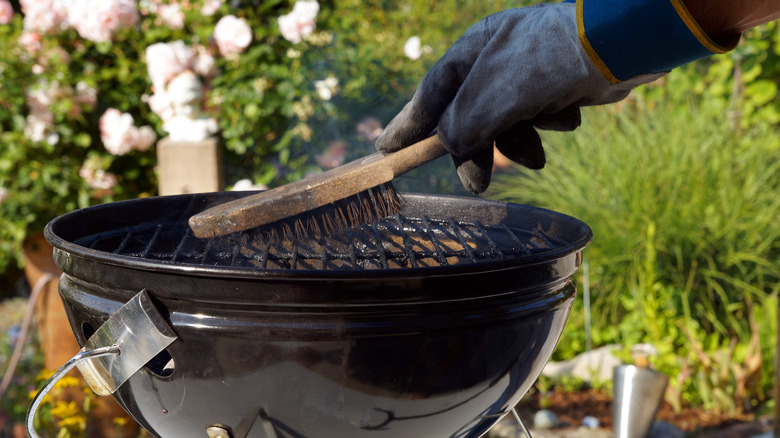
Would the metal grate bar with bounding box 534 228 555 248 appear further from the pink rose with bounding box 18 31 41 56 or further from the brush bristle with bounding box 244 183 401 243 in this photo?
the pink rose with bounding box 18 31 41 56

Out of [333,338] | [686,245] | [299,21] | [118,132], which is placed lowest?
[686,245]

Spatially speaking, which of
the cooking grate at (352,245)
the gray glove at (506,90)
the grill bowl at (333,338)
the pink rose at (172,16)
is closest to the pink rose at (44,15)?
the pink rose at (172,16)

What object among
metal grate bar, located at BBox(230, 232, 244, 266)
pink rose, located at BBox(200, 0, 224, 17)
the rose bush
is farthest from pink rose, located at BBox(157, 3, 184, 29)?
metal grate bar, located at BBox(230, 232, 244, 266)

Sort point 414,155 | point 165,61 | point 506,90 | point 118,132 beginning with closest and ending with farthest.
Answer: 1. point 506,90
2. point 414,155
3. point 165,61
4. point 118,132

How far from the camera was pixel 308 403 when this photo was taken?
3.80 ft

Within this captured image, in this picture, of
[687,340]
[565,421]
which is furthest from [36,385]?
[687,340]

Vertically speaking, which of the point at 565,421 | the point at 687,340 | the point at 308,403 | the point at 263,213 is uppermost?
the point at 263,213

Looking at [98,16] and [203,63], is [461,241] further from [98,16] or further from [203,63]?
[98,16]

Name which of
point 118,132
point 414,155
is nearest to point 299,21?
point 118,132

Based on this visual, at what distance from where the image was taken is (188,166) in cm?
308

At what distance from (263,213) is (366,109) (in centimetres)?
213

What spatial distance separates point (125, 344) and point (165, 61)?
2.11m

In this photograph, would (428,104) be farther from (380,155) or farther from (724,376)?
(724,376)

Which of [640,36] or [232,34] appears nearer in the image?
[640,36]
